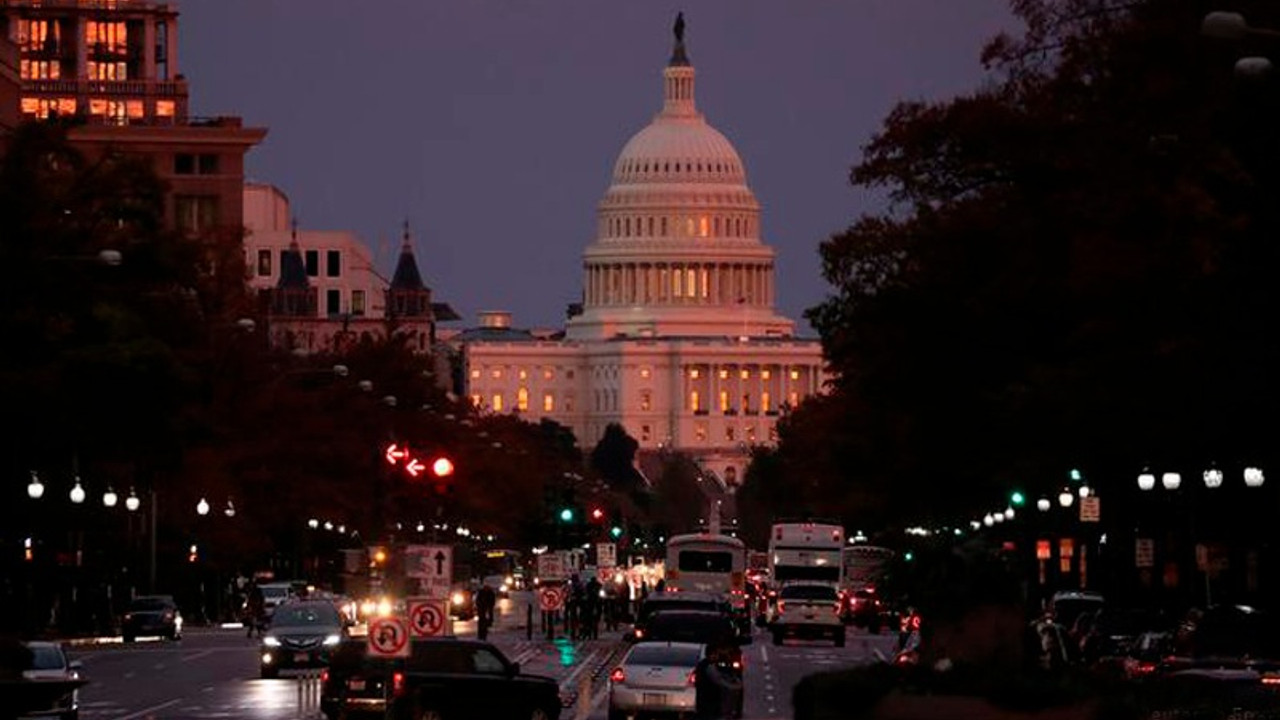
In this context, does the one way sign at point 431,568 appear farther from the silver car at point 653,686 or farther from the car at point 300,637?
the car at point 300,637

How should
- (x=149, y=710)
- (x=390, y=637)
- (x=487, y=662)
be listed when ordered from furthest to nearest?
1. (x=149, y=710)
2. (x=487, y=662)
3. (x=390, y=637)

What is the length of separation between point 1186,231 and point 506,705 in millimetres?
12778

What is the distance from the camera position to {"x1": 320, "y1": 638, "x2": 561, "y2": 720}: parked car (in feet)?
155

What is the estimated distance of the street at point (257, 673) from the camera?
188 feet

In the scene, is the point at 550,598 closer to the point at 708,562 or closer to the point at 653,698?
the point at 708,562

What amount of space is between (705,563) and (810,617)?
26646 millimetres

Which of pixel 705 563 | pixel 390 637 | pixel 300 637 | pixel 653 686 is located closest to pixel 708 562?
pixel 705 563

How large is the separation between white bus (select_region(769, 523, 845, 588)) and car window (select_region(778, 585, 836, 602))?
19.8 metres

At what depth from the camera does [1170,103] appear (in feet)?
186

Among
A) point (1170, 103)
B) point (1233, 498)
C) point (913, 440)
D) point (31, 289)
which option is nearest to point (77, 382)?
point (31, 289)

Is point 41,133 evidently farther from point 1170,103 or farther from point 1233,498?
point 1170,103

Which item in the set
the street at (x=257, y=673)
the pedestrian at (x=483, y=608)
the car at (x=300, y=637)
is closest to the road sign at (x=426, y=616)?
the street at (x=257, y=673)

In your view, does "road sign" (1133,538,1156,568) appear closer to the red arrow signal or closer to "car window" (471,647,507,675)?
the red arrow signal

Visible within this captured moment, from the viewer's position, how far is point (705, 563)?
122 m
